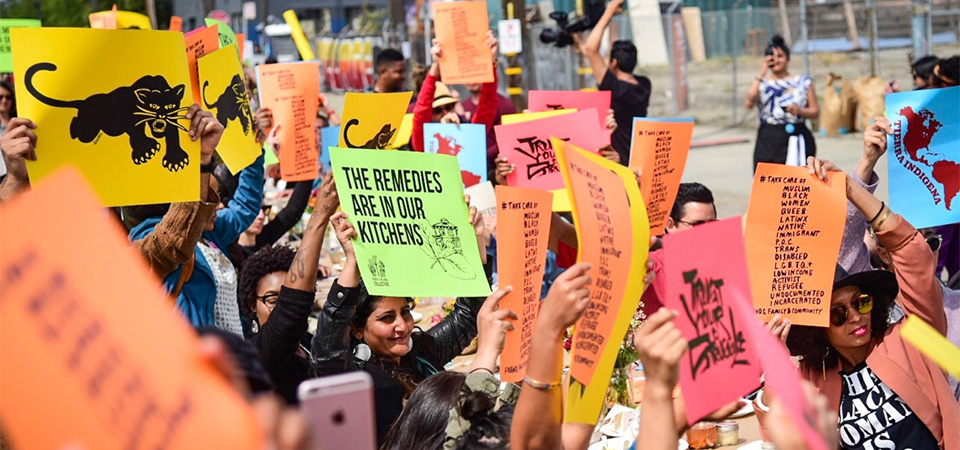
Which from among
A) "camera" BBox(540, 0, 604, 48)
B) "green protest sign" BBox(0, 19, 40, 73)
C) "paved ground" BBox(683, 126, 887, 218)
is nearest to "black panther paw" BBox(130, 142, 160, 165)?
"green protest sign" BBox(0, 19, 40, 73)

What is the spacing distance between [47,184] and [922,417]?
2892 millimetres

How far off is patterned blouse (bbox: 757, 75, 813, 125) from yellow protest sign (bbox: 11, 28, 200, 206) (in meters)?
7.56

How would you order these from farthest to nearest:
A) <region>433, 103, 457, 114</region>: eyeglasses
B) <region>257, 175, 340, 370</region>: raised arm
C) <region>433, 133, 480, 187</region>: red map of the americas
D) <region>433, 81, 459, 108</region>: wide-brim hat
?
<region>433, 103, 457, 114</region>: eyeglasses < <region>433, 81, 459, 108</region>: wide-brim hat < <region>433, 133, 480, 187</region>: red map of the americas < <region>257, 175, 340, 370</region>: raised arm

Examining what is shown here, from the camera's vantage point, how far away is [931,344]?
2.12 metres

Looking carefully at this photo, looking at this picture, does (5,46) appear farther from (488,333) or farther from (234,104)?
(488,333)

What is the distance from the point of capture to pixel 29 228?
1413 millimetres

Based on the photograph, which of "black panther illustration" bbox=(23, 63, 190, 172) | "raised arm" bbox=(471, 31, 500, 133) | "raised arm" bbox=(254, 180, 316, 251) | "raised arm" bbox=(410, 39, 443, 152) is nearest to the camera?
"black panther illustration" bbox=(23, 63, 190, 172)

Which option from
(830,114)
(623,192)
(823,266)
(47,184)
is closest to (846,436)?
(823,266)

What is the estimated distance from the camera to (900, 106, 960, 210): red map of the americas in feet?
15.2

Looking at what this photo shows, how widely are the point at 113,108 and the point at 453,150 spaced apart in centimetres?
345

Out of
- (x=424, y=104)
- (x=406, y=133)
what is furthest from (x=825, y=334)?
(x=406, y=133)

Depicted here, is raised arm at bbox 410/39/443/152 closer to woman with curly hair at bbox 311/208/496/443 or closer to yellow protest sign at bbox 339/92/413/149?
yellow protest sign at bbox 339/92/413/149

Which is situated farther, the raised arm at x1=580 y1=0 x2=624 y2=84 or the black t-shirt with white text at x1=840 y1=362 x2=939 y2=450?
the raised arm at x1=580 y1=0 x2=624 y2=84

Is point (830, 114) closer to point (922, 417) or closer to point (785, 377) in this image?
point (922, 417)
